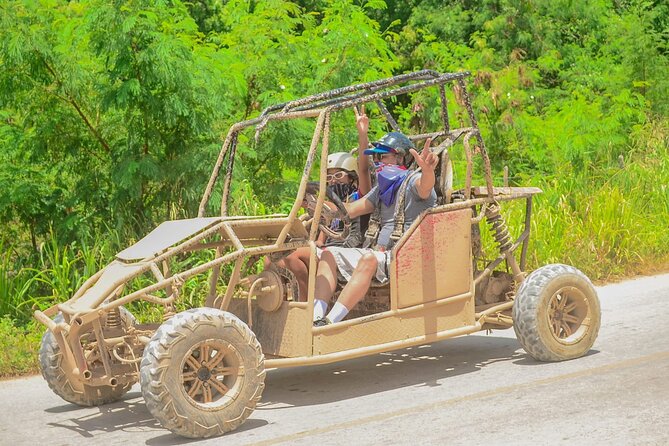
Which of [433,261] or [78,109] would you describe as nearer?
[433,261]

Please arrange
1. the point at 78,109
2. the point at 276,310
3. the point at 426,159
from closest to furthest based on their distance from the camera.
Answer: the point at 276,310, the point at 426,159, the point at 78,109

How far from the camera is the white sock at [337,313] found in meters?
7.04

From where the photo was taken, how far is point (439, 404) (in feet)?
22.4

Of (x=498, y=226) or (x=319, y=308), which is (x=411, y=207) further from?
(x=319, y=308)

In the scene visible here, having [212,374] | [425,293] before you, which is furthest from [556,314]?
[212,374]

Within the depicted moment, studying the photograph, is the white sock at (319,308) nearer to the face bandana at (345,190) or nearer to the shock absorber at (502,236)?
the face bandana at (345,190)

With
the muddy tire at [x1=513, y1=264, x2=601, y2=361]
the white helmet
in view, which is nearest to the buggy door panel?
the muddy tire at [x1=513, y1=264, x2=601, y2=361]

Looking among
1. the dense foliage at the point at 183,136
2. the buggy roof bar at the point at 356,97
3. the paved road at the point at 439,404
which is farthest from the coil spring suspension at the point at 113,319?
the dense foliage at the point at 183,136

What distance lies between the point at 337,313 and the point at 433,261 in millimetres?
806

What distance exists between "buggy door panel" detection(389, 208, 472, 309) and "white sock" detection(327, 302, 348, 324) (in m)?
0.37

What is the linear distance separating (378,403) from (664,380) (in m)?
1.85

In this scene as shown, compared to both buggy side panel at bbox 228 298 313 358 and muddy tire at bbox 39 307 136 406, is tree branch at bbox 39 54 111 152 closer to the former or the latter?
muddy tire at bbox 39 307 136 406

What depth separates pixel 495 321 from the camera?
312 inches

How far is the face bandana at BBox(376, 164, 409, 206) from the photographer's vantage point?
25.3ft
